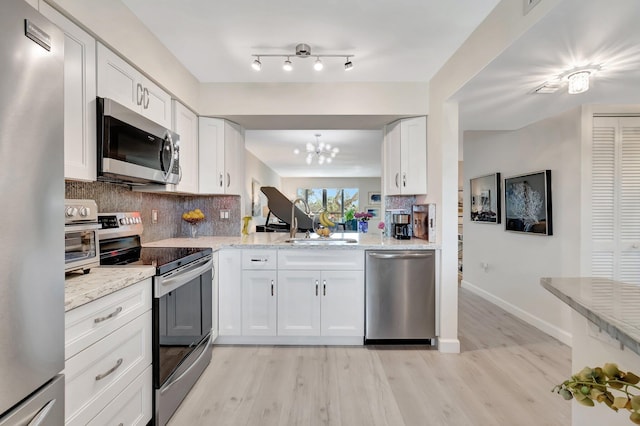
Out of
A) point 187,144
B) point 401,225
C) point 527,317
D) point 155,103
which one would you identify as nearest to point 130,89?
point 155,103

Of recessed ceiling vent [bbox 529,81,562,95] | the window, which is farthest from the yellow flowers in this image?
the window

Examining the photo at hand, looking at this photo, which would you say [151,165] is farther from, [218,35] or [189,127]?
[218,35]

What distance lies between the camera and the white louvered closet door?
266 cm

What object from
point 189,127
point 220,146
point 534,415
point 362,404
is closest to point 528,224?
point 534,415

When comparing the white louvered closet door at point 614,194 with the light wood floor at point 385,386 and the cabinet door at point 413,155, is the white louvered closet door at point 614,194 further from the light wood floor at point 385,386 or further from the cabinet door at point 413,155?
the cabinet door at point 413,155

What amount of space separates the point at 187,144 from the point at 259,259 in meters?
1.23

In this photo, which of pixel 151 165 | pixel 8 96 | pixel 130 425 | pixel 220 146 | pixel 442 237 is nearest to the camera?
pixel 8 96

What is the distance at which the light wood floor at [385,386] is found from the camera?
1.76 m

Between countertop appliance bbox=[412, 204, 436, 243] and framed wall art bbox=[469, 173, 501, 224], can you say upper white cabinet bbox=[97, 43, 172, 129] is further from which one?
framed wall art bbox=[469, 173, 501, 224]

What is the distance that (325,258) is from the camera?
2617mm

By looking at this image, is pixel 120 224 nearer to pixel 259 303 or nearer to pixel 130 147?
pixel 130 147

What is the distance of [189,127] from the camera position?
8.89 feet

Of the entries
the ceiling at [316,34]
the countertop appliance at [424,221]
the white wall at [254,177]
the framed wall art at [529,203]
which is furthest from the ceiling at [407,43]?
the white wall at [254,177]

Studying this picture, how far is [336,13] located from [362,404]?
2506mm
